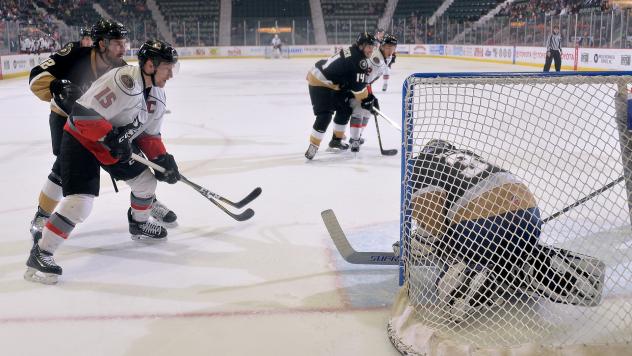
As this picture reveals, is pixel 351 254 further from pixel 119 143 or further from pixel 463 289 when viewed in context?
pixel 119 143

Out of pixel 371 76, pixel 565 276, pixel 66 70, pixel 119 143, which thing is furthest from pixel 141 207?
pixel 371 76

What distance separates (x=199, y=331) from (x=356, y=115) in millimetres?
3211

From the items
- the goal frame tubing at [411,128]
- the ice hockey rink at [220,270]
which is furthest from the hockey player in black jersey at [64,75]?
the goal frame tubing at [411,128]

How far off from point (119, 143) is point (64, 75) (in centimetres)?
71

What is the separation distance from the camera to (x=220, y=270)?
251 centimetres

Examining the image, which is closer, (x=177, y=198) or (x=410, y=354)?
(x=410, y=354)

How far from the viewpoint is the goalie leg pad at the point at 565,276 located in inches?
75.2

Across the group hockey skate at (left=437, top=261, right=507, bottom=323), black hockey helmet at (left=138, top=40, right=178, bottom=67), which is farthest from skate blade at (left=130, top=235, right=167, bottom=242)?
hockey skate at (left=437, top=261, right=507, bottom=323)

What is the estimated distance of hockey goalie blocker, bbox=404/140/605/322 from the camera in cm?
192

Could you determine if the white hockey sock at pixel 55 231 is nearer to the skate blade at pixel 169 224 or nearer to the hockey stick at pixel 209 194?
the hockey stick at pixel 209 194

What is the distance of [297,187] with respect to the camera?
3852 mm

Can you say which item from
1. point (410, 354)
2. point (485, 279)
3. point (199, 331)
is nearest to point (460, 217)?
point (485, 279)

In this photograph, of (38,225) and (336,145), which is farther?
(336,145)

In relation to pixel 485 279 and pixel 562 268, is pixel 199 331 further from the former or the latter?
pixel 562 268
